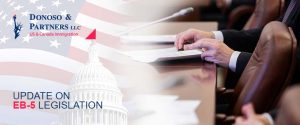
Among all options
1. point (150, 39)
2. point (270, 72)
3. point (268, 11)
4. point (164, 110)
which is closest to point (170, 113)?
point (164, 110)

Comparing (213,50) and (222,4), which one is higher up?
(222,4)

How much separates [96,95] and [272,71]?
1.65 feet

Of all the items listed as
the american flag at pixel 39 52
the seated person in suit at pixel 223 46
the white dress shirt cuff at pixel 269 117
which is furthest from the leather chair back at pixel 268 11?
the white dress shirt cuff at pixel 269 117

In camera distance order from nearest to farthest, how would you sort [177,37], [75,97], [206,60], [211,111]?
[211,111] → [75,97] → [206,60] → [177,37]

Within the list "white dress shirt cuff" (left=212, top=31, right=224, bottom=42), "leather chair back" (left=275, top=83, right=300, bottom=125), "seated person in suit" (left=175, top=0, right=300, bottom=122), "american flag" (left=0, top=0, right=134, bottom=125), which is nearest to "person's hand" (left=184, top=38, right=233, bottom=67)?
"seated person in suit" (left=175, top=0, right=300, bottom=122)

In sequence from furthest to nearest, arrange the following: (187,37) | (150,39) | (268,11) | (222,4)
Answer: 1. (222,4)
2. (268,11)
3. (150,39)
4. (187,37)

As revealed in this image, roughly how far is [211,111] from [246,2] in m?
2.60

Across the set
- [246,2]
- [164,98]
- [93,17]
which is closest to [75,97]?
[164,98]

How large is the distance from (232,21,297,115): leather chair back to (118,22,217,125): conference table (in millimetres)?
125

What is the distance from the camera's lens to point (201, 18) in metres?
4.18

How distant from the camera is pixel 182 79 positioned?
5.87ft

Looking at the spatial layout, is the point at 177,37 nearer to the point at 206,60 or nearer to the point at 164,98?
the point at 206,60

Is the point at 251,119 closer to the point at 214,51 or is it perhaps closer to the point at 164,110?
the point at 164,110

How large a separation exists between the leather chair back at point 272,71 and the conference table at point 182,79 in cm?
12
